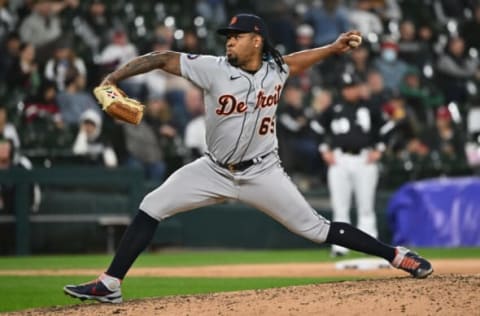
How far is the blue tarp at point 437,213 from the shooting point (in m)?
15.9

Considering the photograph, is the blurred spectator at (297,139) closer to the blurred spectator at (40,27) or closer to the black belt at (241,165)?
the blurred spectator at (40,27)

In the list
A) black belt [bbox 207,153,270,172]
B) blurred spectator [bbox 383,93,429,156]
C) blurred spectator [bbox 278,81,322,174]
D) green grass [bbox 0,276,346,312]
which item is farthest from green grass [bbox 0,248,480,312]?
blurred spectator [bbox 383,93,429,156]

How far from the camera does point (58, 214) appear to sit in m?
15.1

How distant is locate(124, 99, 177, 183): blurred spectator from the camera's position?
51.7 feet

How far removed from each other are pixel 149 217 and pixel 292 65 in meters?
1.44

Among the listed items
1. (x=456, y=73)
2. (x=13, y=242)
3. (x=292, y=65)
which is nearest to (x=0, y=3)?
(x=13, y=242)

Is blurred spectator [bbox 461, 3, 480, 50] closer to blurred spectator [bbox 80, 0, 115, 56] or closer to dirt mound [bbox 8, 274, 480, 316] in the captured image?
blurred spectator [bbox 80, 0, 115, 56]

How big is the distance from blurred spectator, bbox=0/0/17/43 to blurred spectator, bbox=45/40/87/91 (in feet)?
2.69

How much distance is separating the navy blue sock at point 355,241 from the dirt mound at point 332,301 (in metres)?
0.21

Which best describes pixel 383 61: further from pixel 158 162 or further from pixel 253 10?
pixel 158 162

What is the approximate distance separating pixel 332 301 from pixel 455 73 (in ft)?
41.5

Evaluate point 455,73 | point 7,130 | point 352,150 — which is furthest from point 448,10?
Answer: point 7,130

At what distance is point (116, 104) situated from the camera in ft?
24.1

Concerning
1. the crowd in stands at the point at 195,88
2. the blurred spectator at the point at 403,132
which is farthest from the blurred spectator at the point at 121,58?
the blurred spectator at the point at 403,132
